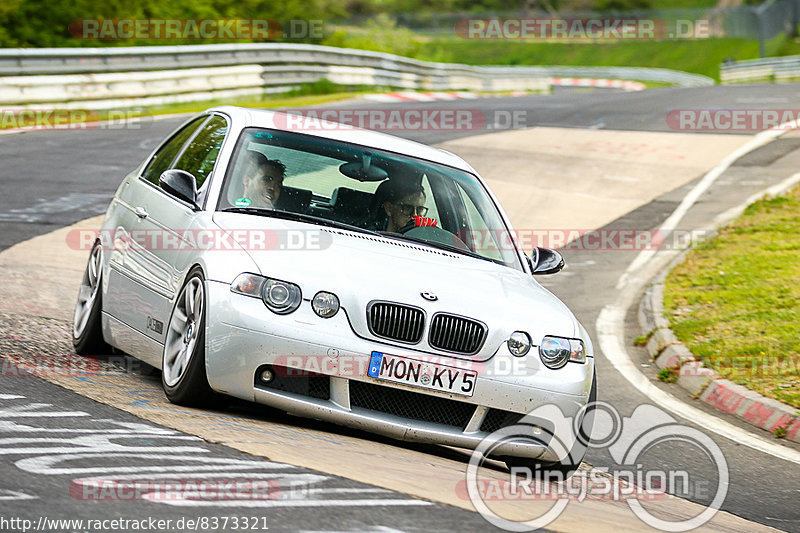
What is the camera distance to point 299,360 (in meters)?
5.67

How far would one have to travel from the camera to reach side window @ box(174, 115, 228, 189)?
7.07 m

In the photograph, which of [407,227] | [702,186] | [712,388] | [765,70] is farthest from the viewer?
[765,70]

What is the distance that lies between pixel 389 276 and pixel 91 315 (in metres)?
2.32

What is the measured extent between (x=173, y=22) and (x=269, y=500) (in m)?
26.0

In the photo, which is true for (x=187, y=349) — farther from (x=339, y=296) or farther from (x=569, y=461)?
(x=569, y=461)

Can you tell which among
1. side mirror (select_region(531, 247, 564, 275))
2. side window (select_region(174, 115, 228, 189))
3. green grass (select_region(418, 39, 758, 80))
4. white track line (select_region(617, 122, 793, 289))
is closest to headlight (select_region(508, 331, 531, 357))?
side mirror (select_region(531, 247, 564, 275))

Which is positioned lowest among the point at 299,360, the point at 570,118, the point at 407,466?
the point at 570,118

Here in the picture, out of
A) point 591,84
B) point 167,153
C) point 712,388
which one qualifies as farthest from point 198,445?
point 591,84

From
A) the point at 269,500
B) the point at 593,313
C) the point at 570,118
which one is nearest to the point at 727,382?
the point at 593,313

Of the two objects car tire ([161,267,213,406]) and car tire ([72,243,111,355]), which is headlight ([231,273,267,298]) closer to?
car tire ([161,267,213,406])

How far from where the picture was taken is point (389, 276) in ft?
19.5

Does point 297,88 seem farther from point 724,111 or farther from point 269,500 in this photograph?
point 269,500

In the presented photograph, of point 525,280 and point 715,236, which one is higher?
point 525,280

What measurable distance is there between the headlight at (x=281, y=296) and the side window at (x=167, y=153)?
6.81 ft
